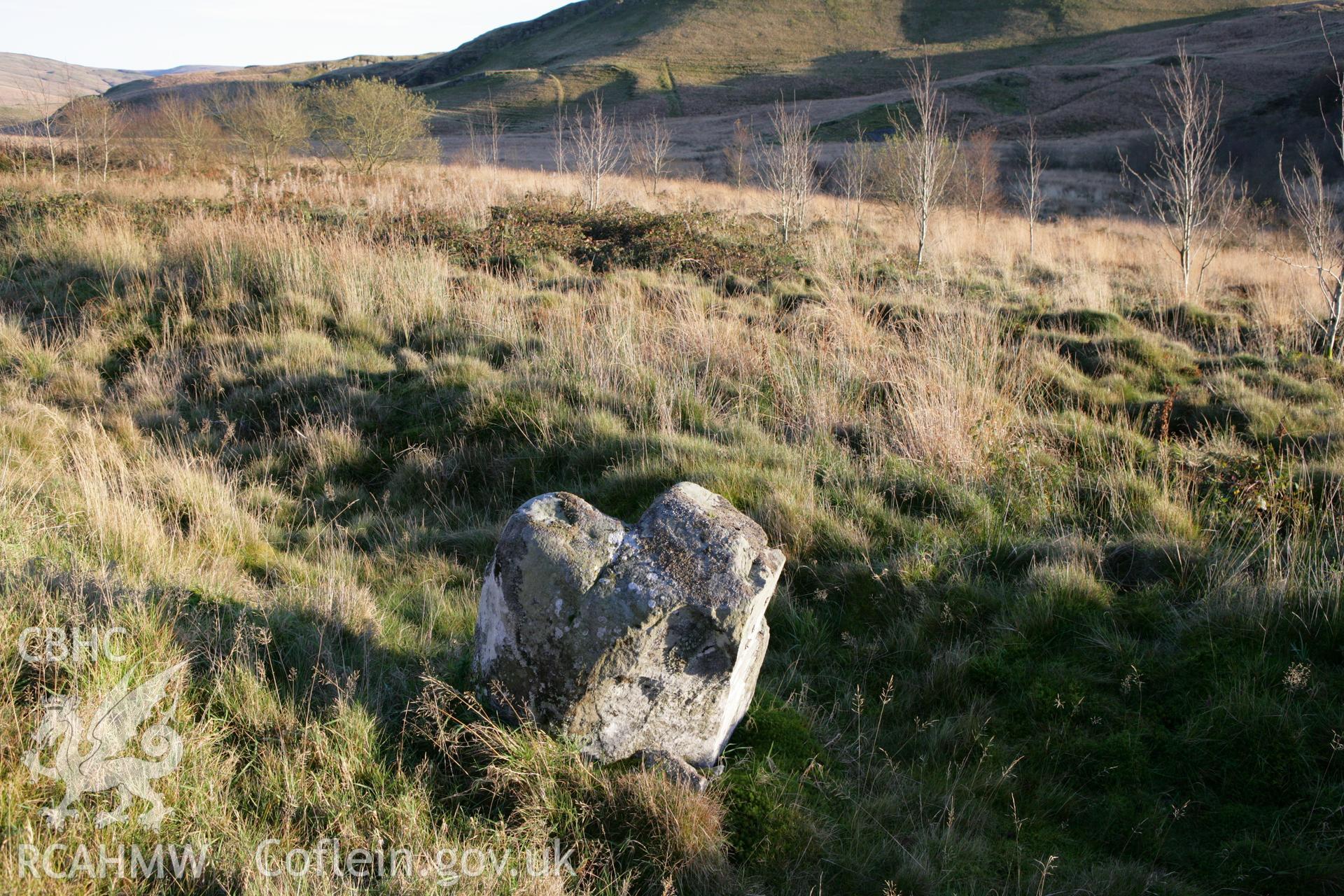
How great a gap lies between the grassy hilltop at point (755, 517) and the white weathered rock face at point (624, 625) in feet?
0.53

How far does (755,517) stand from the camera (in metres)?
4.63

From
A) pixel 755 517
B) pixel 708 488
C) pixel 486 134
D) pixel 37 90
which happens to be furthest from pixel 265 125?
pixel 755 517

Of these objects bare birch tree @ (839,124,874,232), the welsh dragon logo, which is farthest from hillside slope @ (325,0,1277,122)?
the welsh dragon logo

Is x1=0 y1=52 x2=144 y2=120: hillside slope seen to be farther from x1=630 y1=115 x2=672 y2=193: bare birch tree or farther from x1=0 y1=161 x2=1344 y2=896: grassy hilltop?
x1=630 y1=115 x2=672 y2=193: bare birch tree

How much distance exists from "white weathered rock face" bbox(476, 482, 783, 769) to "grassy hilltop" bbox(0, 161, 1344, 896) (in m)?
0.16

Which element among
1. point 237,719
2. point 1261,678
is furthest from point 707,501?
point 1261,678

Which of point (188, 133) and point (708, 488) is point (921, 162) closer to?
point (708, 488)

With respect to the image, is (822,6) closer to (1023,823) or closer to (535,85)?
(535,85)

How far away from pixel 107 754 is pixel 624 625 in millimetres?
1554

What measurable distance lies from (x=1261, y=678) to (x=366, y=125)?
23486mm

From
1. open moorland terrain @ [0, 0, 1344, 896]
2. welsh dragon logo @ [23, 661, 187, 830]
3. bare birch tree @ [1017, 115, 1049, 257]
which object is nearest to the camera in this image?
welsh dragon logo @ [23, 661, 187, 830]

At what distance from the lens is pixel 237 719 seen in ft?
8.98

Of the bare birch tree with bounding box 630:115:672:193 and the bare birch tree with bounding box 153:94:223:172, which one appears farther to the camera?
the bare birch tree with bounding box 630:115:672:193

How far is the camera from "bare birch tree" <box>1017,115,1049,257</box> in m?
16.5
